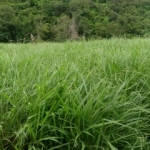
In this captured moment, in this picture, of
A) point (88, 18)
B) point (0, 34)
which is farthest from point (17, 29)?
point (88, 18)

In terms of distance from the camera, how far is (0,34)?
16562 mm

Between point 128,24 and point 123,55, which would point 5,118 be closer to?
point 123,55

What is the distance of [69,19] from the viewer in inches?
870

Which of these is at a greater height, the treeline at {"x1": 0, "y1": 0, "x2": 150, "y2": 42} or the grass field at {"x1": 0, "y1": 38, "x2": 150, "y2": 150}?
the grass field at {"x1": 0, "y1": 38, "x2": 150, "y2": 150}

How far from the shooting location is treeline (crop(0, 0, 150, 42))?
16.8 m

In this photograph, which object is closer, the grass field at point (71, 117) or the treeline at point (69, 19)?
the grass field at point (71, 117)

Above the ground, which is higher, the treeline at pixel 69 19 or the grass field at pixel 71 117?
the grass field at pixel 71 117

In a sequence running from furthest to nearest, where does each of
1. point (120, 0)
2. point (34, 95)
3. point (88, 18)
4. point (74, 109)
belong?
point (120, 0) → point (88, 18) → point (34, 95) → point (74, 109)

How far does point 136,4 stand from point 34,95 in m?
20.1

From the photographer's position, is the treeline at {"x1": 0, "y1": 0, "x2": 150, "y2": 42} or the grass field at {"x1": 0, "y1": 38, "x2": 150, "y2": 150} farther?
the treeline at {"x1": 0, "y1": 0, "x2": 150, "y2": 42}

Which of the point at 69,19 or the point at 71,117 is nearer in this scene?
the point at 71,117

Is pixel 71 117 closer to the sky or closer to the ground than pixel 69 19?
closer to the sky

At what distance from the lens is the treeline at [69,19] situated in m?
16.8

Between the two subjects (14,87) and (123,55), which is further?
(123,55)
